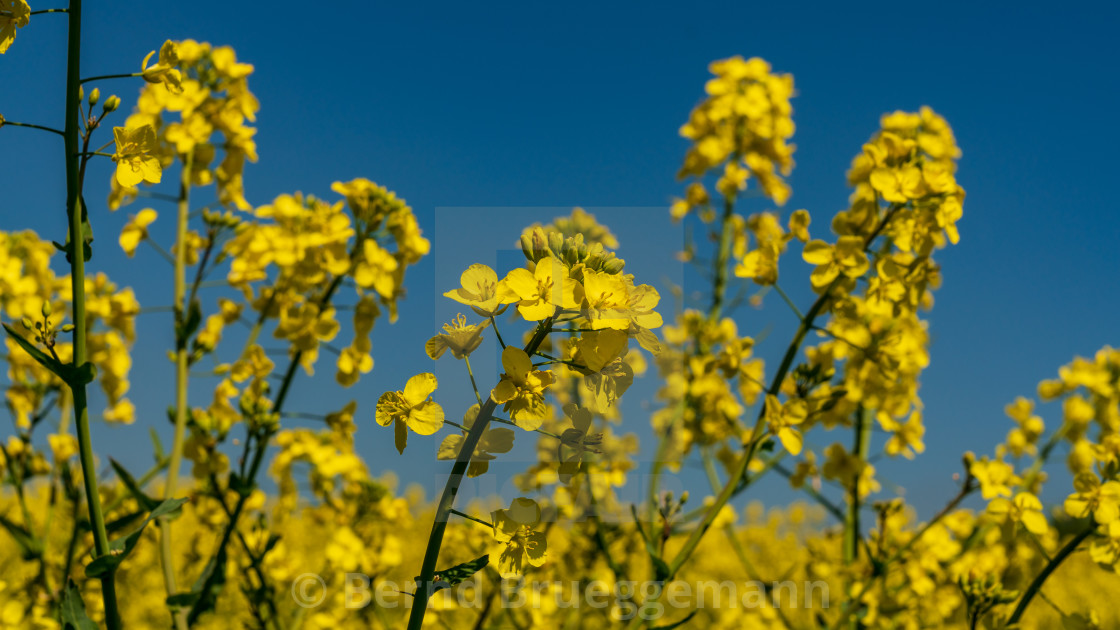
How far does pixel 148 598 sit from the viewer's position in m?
5.66

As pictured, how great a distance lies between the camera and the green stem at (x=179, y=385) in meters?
2.39

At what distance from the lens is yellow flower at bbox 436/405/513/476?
1223mm

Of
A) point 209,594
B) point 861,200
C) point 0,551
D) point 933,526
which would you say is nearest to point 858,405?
point 933,526

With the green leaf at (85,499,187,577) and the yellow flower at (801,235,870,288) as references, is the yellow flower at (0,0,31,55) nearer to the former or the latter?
the green leaf at (85,499,187,577)

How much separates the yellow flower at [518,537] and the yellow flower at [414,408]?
7.7 inches

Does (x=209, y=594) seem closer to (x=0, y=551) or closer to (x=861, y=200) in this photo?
(x=861, y=200)

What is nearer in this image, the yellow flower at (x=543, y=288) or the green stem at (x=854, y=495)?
the yellow flower at (x=543, y=288)

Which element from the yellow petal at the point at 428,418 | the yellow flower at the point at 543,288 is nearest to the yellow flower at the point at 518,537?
the yellow petal at the point at 428,418

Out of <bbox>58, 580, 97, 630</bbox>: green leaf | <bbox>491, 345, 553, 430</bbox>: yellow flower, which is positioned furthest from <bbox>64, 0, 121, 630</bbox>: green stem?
<bbox>491, 345, 553, 430</bbox>: yellow flower

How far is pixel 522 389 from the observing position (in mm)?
1201

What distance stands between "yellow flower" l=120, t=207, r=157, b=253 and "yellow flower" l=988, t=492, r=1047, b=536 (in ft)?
11.1

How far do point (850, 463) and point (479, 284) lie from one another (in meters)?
2.47

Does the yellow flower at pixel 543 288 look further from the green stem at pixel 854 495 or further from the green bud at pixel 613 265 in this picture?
the green stem at pixel 854 495

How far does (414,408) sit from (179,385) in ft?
5.82
